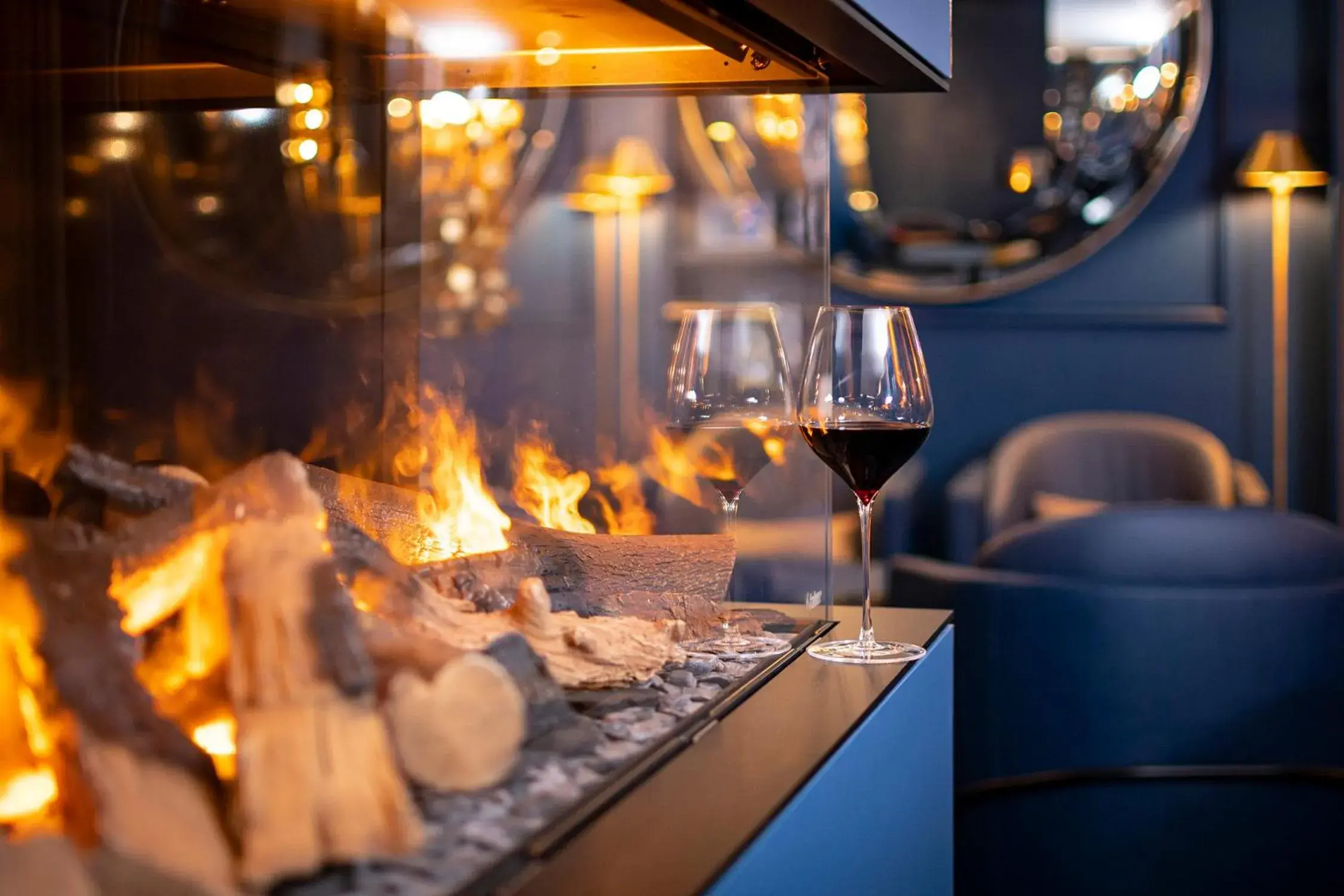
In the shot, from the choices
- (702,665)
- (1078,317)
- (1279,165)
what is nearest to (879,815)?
(702,665)

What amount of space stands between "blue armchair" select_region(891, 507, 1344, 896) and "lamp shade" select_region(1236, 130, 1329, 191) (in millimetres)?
2668

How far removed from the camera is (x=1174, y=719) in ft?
6.15

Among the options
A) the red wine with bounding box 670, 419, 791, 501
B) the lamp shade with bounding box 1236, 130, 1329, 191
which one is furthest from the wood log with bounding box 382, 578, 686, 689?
the lamp shade with bounding box 1236, 130, 1329, 191

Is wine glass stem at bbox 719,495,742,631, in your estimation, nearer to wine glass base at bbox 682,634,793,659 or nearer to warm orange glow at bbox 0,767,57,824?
wine glass base at bbox 682,634,793,659

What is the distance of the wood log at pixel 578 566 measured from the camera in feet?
2.56

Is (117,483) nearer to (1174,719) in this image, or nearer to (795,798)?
(795,798)

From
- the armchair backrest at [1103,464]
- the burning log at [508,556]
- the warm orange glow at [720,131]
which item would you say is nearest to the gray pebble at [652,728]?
the burning log at [508,556]

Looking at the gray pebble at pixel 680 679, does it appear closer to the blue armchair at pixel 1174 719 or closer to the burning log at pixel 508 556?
the burning log at pixel 508 556

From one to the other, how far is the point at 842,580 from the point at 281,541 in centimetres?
87

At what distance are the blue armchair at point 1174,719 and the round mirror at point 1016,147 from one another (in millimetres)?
2899

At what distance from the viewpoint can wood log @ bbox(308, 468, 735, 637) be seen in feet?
2.56

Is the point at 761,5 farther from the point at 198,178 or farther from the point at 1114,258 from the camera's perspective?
the point at 1114,258

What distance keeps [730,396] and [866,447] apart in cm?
11

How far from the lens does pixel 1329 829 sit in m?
1.90
